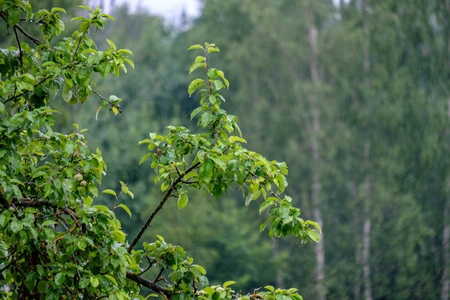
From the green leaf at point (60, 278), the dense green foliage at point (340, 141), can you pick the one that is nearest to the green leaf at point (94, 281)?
the green leaf at point (60, 278)

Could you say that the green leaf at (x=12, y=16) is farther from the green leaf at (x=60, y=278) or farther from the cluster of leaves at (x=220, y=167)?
the green leaf at (x=60, y=278)

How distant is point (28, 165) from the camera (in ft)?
10.6

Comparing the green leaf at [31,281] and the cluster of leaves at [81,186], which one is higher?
the cluster of leaves at [81,186]

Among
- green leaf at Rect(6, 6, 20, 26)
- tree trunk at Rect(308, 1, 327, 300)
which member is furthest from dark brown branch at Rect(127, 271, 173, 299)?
tree trunk at Rect(308, 1, 327, 300)

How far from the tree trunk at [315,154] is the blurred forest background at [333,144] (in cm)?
4

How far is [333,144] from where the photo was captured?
52.9 feet

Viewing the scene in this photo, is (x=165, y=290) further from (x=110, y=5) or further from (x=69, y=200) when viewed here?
(x=110, y=5)

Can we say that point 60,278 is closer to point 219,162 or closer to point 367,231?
point 219,162

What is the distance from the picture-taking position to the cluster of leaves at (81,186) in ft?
8.66

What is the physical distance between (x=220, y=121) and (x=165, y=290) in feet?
3.12

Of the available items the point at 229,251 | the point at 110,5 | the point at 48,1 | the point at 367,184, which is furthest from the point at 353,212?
the point at 110,5

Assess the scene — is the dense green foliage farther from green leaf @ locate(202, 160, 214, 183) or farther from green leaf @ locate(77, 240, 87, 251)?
green leaf @ locate(77, 240, 87, 251)

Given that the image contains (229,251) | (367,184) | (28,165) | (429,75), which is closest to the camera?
(28,165)

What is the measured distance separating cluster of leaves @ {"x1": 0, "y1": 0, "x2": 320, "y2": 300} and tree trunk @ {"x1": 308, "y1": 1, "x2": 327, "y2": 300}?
13251 millimetres
